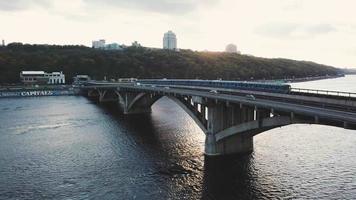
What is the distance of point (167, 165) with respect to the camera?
53.2 m

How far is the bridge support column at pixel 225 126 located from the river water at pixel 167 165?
87.6 inches

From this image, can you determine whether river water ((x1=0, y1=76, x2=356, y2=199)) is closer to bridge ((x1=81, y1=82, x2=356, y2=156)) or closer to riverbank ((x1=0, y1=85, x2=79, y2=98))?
bridge ((x1=81, y1=82, x2=356, y2=156))

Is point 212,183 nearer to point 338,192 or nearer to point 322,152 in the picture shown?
point 338,192

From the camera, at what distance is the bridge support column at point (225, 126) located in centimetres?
5316

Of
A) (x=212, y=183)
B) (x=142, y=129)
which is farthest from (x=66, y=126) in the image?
(x=212, y=183)

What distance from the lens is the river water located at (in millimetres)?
42250

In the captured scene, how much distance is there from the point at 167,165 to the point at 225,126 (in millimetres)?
11267

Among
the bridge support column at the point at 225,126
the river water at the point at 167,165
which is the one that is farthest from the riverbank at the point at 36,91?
the bridge support column at the point at 225,126

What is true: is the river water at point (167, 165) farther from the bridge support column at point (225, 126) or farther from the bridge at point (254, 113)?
the bridge at point (254, 113)

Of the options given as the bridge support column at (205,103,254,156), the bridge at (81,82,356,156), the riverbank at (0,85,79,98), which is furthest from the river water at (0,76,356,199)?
the riverbank at (0,85,79,98)

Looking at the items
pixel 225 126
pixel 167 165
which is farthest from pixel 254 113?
pixel 167 165

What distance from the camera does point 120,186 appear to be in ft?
147

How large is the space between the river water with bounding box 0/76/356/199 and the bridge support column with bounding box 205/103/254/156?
2226 mm

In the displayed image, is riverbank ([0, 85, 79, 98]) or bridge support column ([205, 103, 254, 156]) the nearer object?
bridge support column ([205, 103, 254, 156])
